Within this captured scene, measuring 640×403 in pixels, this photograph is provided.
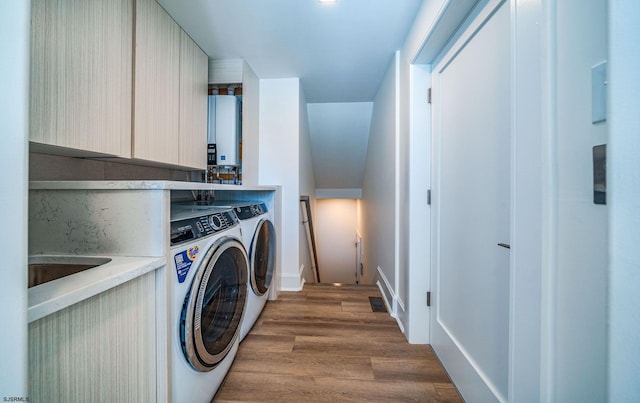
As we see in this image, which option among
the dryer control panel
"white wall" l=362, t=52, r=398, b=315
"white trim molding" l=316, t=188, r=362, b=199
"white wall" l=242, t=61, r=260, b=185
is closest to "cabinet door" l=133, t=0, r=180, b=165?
"white wall" l=242, t=61, r=260, b=185

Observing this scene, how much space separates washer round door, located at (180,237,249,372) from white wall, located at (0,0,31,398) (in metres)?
0.52

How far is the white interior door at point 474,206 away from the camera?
90 cm

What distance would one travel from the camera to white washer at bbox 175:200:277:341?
1562 millimetres

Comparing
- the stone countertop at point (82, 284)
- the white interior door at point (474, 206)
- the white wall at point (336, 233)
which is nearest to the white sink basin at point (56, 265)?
the stone countertop at point (82, 284)

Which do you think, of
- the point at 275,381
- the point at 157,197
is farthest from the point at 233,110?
the point at 275,381

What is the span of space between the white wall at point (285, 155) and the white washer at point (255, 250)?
1.07 feet

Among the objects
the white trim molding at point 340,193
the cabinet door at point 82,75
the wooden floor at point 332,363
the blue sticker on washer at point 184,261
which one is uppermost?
the cabinet door at point 82,75

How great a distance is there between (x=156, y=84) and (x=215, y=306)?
146cm

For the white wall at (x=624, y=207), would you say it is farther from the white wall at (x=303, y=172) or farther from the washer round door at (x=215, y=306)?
the white wall at (x=303, y=172)

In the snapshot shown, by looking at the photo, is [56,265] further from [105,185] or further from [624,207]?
[624,207]

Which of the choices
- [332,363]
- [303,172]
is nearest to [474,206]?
[332,363]

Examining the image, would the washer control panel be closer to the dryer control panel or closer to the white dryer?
the white dryer

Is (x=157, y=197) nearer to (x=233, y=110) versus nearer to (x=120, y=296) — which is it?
(x=120, y=296)

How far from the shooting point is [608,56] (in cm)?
36
